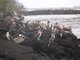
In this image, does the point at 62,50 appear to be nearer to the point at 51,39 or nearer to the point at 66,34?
the point at 51,39

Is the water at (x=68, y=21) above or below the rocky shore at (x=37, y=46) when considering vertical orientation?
below

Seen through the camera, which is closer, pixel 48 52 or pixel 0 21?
pixel 48 52

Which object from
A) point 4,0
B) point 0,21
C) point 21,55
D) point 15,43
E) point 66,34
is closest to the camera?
point 21,55

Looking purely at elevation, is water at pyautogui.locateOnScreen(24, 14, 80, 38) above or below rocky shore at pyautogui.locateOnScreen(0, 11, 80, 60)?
below

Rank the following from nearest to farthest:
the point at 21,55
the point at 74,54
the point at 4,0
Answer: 1. the point at 21,55
2. the point at 74,54
3. the point at 4,0

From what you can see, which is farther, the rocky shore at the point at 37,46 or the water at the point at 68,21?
the water at the point at 68,21

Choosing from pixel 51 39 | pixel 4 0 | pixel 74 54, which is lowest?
pixel 74 54

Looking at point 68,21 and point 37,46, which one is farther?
point 68,21

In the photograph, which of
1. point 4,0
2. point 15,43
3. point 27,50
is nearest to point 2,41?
point 15,43

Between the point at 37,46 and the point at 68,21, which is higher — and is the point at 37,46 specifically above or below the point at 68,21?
above

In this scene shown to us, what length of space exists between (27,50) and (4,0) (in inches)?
555

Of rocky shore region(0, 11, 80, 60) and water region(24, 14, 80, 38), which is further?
water region(24, 14, 80, 38)

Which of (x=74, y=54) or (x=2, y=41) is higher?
A: (x=2, y=41)

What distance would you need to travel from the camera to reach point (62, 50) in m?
7.95
